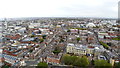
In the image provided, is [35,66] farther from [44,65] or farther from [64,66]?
[64,66]

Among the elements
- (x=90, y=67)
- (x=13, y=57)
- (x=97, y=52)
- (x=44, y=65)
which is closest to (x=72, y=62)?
(x=90, y=67)

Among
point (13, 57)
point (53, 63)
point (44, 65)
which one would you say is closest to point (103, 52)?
point (53, 63)

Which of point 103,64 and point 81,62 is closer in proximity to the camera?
point 103,64

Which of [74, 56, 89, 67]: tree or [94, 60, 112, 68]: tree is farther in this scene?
[74, 56, 89, 67]: tree

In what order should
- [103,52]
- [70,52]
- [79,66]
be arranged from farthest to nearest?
[70,52] → [103,52] → [79,66]

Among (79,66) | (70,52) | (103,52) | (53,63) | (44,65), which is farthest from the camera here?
(70,52)

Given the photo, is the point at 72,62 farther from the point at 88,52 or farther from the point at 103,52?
the point at 103,52

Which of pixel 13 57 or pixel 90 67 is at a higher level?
pixel 13 57

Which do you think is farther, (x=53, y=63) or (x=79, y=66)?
(x=53, y=63)

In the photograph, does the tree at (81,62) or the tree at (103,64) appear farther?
the tree at (81,62)
